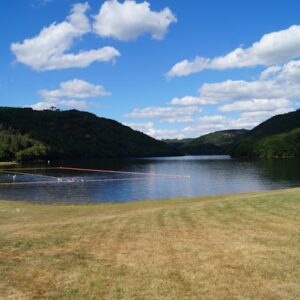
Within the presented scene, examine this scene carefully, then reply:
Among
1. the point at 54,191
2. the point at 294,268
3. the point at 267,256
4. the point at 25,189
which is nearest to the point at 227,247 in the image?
the point at 267,256

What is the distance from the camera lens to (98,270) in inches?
535

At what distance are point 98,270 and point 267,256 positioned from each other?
238 inches

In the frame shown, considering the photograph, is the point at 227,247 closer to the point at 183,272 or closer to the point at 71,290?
the point at 183,272

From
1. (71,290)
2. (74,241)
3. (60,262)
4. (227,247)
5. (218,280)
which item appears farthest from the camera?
(74,241)

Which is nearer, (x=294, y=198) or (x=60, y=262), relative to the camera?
(x=60, y=262)

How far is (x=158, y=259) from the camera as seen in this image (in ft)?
49.1

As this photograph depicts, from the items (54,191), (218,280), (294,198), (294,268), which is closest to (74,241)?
(218,280)

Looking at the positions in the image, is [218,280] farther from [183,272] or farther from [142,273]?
[142,273]

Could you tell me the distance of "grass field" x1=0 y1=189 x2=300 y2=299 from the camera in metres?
11.8

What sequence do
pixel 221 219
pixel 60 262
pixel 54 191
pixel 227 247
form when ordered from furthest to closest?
pixel 54 191
pixel 221 219
pixel 227 247
pixel 60 262

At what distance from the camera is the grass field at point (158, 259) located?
11.8 metres

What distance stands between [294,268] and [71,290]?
7.06 meters

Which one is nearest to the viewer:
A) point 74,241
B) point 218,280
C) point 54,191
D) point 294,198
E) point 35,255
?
point 218,280

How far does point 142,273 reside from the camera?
1333cm
